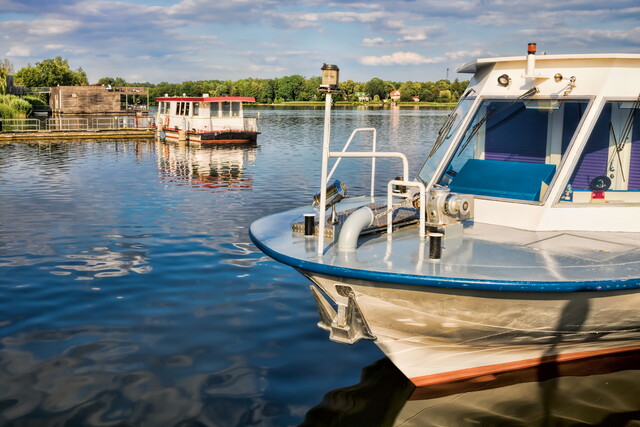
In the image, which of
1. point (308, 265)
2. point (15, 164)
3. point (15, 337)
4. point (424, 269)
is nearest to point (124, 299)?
point (15, 337)

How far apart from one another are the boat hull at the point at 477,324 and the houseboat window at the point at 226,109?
123 ft

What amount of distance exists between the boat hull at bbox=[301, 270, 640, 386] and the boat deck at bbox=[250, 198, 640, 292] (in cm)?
21

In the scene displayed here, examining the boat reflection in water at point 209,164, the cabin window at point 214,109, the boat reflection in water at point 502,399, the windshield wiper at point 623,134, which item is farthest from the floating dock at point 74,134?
the windshield wiper at point 623,134

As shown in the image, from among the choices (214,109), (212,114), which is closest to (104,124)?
(212,114)

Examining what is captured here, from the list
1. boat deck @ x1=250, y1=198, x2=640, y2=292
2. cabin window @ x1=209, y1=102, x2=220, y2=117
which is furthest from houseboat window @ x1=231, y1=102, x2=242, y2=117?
boat deck @ x1=250, y1=198, x2=640, y2=292

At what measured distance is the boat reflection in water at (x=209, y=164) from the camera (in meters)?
24.5

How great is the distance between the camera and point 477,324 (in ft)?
20.5

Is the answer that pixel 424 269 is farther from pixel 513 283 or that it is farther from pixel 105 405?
Answer: pixel 105 405

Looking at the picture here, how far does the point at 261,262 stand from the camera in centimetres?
1224

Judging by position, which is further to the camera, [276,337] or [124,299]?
[124,299]

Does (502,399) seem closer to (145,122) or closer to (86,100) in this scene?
(145,122)

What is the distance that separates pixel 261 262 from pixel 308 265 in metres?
6.30

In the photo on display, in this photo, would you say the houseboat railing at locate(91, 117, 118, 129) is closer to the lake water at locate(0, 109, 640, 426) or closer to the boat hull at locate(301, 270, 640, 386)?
the lake water at locate(0, 109, 640, 426)

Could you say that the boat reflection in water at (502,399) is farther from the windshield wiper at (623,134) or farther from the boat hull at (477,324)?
the windshield wiper at (623,134)
